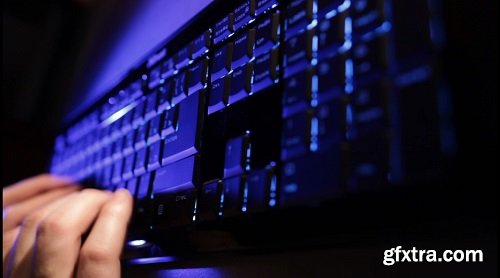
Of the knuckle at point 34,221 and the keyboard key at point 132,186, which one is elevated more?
the keyboard key at point 132,186

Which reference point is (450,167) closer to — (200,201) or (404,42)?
(404,42)

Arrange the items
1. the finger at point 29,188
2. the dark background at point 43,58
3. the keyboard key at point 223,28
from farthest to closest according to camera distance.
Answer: the dark background at point 43,58 < the finger at point 29,188 < the keyboard key at point 223,28

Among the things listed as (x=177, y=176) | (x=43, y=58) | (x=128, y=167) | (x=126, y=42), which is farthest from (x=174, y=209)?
A: (x=43, y=58)

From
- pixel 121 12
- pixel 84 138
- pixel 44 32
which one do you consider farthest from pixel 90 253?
pixel 44 32

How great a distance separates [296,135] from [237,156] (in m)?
0.08

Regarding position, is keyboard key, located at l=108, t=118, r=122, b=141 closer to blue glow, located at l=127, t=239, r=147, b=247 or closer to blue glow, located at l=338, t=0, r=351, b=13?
blue glow, located at l=127, t=239, r=147, b=247

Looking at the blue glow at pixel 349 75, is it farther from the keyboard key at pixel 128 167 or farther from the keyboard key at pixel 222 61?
the keyboard key at pixel 128 167

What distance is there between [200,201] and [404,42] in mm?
233

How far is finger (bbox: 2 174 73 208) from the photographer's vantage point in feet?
2.36

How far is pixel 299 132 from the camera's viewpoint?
33cm

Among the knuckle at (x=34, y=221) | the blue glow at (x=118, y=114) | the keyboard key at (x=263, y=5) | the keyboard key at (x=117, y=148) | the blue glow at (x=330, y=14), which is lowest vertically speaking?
the knuckle at (x=34, y=221)

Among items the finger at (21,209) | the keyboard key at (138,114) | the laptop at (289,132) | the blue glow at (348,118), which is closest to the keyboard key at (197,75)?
the laptop at (289,132)

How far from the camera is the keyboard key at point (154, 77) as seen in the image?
0.58 m

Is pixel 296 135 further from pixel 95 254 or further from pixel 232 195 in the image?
pixel 95 254
